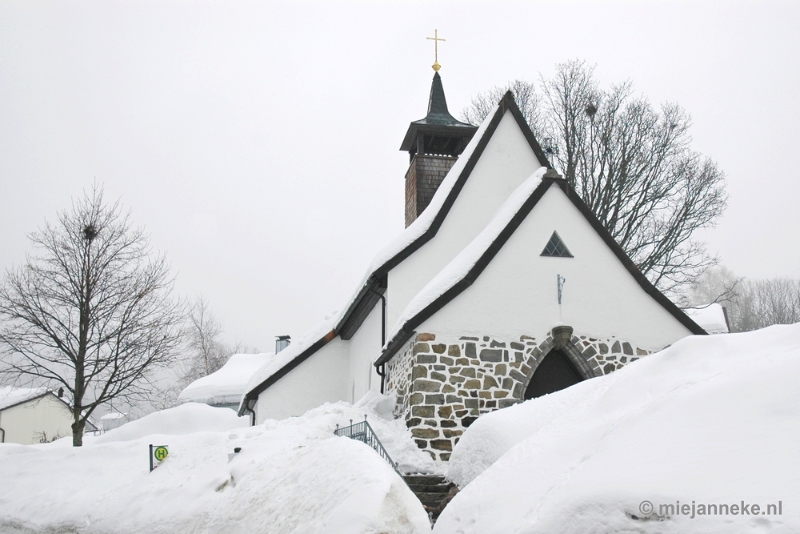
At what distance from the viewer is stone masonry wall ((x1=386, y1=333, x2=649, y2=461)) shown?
421 inches

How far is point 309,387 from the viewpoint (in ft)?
55.0

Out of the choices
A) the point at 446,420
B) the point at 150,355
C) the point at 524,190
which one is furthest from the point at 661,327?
the point at 150,355

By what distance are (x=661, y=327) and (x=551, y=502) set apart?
8895 mm

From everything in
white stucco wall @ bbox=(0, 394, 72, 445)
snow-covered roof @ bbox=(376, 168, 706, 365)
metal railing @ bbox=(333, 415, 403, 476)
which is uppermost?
snow-covered roof @ bbox=(376, 168, 706, 365)

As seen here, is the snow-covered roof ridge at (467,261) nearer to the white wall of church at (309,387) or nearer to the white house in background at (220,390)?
the white wall of church at (309,387)

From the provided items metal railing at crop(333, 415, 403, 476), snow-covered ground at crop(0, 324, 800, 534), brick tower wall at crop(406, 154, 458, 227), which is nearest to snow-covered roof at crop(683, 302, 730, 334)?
brick tower wall at crop(406, 154, 458, 227)

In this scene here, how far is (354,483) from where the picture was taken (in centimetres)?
538

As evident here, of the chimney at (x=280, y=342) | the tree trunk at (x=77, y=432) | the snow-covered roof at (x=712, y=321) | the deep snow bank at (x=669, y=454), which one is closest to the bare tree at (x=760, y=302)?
the snow-covered roof at (x=712, y=321)

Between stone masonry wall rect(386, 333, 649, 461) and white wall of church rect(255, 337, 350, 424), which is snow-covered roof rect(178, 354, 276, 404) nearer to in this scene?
white wall of church rect(255, 337, 350, 424)

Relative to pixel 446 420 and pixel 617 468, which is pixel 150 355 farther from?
pixel 617 468

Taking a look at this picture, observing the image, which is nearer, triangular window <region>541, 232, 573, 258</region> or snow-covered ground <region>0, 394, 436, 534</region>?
snow-covered ground <region>0, 394, 436, 534</region>

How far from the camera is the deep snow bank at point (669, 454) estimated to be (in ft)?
10.5

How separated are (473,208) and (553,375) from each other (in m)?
4.30

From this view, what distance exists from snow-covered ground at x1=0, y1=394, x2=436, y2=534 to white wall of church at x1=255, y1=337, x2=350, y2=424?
14.0ft
